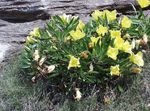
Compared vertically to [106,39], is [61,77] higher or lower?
lower

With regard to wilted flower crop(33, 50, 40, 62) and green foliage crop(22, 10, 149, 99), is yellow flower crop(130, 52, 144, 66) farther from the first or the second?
wilted flower crop(33, 50, 40, 62)

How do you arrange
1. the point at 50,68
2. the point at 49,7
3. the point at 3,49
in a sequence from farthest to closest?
the point at 49,7, the point at 3,49, the point at 50,68

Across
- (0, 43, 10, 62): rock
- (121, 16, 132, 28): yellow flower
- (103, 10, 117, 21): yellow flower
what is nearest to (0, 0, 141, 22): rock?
(0, 43, 10, 62): rock

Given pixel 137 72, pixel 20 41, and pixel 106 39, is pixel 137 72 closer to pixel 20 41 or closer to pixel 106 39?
pixel 106 39

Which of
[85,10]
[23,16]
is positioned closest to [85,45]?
[85,10]

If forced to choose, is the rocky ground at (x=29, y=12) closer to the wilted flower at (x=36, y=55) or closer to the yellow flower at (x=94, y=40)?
the wilted flower at (x=36, y=55)

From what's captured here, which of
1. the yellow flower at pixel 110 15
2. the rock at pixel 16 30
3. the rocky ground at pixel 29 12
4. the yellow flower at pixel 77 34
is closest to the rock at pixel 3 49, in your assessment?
the rocky ground at pixel 29 12

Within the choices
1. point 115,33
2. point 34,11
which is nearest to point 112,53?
point 115,33

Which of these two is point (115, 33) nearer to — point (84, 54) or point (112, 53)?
point (112, 53)
